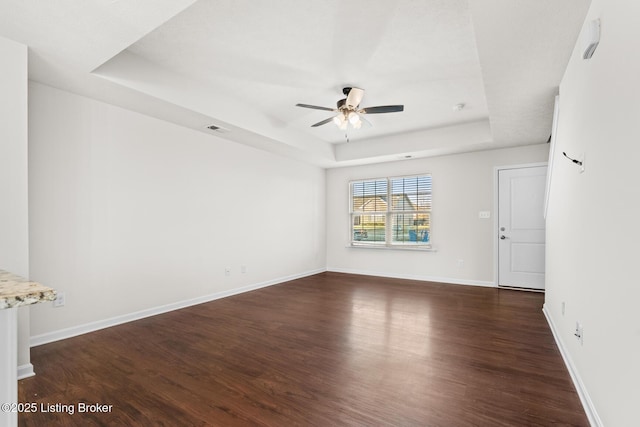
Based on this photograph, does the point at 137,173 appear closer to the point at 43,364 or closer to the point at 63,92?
the point at 63,92

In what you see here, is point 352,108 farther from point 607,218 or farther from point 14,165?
point 14,165

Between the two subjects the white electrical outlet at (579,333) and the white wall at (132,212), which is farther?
the white wall at (132,212)

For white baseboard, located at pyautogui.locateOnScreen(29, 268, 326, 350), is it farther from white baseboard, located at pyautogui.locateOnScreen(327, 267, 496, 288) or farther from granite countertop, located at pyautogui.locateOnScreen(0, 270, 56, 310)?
granite countertop, located at pyautogui.locateOnScreen(0, 270, 56, 310)

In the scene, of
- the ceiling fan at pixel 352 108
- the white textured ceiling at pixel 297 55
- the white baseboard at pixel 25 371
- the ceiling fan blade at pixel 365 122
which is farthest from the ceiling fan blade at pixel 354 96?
the white baseboard at pixel 25 371

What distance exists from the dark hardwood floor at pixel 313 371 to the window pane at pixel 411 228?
2246 millimetres

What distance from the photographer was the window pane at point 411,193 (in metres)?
6.04

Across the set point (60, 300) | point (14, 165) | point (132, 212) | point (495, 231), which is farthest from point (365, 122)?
point (60, 300)

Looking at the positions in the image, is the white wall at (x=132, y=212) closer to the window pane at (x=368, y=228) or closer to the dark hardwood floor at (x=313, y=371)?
the dark hardwood floor at (x=313, y=371)

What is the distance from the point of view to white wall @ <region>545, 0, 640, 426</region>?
1.24 meters

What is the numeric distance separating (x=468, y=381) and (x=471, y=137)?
3.96 metres

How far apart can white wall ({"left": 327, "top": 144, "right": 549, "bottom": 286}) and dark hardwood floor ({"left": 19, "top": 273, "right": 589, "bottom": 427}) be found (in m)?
1.66

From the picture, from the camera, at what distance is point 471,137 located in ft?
16.3

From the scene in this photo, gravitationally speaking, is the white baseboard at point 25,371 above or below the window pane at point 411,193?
below

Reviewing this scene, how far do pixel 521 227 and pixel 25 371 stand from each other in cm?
637
